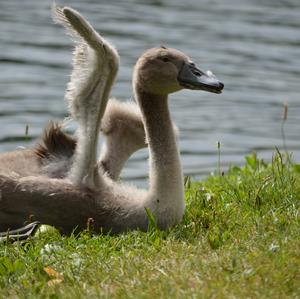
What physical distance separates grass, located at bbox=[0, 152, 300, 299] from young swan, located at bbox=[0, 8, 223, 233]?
0.26 metres

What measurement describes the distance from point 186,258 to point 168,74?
82.8 inches

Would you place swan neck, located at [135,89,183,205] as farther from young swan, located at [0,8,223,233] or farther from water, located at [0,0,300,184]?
water, located at [0,0,300,184]

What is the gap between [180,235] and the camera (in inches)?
285

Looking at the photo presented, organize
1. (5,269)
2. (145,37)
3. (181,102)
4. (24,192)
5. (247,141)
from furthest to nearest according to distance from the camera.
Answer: (145,37) < (181,102) < (247,141) < (24,192) < (5,269)

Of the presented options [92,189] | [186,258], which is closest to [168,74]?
[92,189]

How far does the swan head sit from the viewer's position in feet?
26.5

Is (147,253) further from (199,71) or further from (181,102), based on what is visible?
(181,102)

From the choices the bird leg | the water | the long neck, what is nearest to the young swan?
the long neck

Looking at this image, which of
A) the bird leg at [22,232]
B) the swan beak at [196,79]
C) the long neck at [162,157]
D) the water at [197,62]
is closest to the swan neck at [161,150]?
the long neck at [162,157]

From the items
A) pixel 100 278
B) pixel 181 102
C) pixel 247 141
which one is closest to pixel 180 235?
pixel 100 278

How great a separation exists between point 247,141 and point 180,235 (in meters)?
7.19

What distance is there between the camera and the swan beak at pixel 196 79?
7934 mm

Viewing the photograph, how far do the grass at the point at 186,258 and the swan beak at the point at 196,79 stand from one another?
0.86m

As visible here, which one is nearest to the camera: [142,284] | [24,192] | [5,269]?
[142,284]
